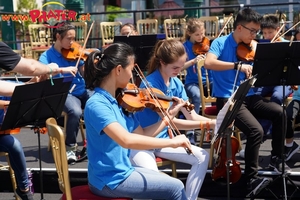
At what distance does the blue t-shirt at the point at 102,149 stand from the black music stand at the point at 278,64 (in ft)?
4.56

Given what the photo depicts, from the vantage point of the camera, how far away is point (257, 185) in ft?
13.7

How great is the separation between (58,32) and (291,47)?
243 centimetres

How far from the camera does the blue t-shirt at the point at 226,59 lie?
15.1 feet

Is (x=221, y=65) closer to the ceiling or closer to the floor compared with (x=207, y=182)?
closer to the ceiling

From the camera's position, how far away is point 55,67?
409 centimetres

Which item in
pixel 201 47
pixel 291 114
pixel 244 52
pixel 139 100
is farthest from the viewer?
pixel 201 47

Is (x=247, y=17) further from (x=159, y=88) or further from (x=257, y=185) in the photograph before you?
(x=257, y=185)

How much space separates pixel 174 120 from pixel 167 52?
1.64 feet

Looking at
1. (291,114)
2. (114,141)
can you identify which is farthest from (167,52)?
(291,114)

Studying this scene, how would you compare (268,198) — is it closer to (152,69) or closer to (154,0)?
(152,69)

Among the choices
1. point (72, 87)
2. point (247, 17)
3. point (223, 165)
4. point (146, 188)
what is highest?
point (247, 17)

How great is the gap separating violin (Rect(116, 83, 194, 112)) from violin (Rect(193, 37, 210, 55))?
2.99 meters

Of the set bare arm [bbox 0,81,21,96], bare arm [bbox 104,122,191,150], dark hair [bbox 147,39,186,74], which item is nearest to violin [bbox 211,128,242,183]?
dark hair [bbox 147,39,186,74]

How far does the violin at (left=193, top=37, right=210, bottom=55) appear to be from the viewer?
639cm
